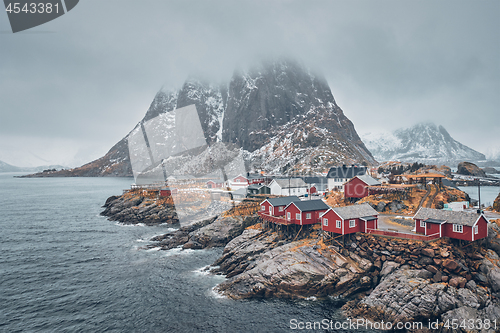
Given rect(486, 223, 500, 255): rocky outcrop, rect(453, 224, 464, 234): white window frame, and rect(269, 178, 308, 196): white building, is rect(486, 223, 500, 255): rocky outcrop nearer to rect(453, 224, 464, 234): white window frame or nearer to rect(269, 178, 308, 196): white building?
rect(453, 224, 464, 234): white window frame

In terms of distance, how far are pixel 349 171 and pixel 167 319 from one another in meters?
64.1

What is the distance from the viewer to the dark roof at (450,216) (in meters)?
30.8

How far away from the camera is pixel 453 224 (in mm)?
32031

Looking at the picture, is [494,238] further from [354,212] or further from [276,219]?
[276,219]

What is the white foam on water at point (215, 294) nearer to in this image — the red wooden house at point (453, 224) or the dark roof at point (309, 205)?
the dark roof at point (309, 205)

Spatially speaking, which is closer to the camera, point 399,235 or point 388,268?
point 388,268

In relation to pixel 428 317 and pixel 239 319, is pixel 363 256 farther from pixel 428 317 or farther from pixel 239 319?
pixel 239 319

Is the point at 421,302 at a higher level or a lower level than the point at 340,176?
lower
